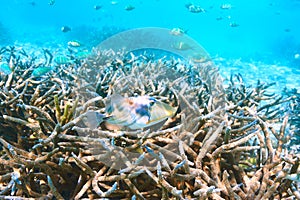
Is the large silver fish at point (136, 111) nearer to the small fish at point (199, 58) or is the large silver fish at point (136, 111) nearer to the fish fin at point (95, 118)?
the fish fin at point (95, 118)

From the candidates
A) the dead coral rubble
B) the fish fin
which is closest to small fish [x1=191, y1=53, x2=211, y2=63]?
the dead coral rubble

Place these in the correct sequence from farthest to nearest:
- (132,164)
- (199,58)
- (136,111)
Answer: (199,58) < (132,164) < (136,111)

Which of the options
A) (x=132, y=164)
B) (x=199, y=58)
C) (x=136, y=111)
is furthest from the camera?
(x=199, y=58)

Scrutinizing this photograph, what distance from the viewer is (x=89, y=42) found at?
18.8 metres

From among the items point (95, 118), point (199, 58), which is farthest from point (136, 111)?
point (199, 58)

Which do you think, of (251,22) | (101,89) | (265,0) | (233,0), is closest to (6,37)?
(101,89)

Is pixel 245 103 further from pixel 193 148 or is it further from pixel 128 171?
pixel 128 171

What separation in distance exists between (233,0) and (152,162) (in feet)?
327

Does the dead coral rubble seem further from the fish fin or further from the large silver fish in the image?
the large silver fish

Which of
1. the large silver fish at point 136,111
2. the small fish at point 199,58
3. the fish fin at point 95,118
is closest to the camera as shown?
the large silver fish at point 136,111

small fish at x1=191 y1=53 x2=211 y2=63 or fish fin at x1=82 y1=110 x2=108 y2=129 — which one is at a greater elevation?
small fish at x1=191 y1=53 x2=211 y2=63

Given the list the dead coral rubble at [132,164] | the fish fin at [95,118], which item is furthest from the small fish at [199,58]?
the fish fin at [95,118]

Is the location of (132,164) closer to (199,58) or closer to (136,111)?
(136,111)

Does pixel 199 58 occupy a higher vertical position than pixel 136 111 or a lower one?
higher
